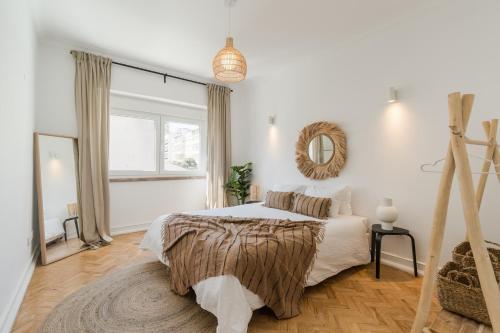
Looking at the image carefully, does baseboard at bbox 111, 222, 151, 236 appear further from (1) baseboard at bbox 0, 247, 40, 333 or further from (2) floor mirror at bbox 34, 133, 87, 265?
(1) baseboard at bbox 0, 247, 40, 333

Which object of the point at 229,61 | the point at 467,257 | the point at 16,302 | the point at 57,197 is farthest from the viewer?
the point at 57,197

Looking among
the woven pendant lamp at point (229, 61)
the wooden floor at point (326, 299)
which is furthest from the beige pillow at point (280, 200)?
the woven pendant lamp at point (229, 61)

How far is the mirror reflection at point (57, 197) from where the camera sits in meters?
2.92

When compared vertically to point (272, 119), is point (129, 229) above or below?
below

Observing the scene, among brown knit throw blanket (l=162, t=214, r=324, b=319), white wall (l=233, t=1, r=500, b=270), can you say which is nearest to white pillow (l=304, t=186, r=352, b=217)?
white wall (l=233, t=1, r=500, b=270)

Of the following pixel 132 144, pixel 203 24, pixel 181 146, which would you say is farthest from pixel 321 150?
pixel 132 144

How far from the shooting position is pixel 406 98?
2.75 meters

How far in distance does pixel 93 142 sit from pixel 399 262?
4.17m

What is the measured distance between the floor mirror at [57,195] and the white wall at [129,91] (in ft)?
0.98

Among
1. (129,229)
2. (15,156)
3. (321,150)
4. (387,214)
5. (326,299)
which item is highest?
(321,150)

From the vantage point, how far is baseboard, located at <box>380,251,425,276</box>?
2.64 m

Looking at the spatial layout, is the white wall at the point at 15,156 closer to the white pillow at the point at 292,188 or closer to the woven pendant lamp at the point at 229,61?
the woven pendant lamp at the point at 229,61

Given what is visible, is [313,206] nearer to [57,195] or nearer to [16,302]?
[16,302]

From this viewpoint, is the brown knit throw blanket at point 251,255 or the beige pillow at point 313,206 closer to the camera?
the brown knit throw blanket at point 251,255
